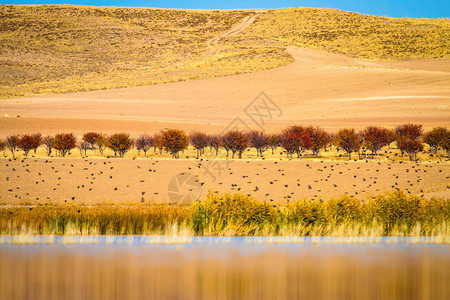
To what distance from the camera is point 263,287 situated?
33.2 ft

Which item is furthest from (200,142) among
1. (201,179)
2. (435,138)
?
→ (435,138)

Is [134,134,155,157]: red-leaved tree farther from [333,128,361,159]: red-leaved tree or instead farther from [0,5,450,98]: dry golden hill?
[0,5,450,98]: dry golden hill

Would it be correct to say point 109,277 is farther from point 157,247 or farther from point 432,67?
point 432,67

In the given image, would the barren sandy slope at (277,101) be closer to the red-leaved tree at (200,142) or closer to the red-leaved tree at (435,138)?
the red-leaved tree at (200,142)

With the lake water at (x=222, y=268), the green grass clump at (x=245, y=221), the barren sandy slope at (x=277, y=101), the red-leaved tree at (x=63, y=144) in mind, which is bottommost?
the lake water at (x=222, y=268)

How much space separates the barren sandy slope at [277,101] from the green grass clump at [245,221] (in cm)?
4199

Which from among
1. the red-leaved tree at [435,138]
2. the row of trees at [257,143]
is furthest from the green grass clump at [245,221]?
the red-leaved tree at [435,138]

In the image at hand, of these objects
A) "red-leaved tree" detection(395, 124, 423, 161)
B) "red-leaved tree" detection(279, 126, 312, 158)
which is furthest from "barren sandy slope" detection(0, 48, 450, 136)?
"red-leaved tree" detection(279, 126, 312, 158)

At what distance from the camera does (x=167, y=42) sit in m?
133

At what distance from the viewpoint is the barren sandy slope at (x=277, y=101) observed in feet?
202

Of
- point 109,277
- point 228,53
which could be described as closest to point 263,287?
point 109,277

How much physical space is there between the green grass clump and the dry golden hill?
266ft

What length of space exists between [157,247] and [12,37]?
423 feet

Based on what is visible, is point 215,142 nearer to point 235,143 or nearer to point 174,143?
point 235,143
